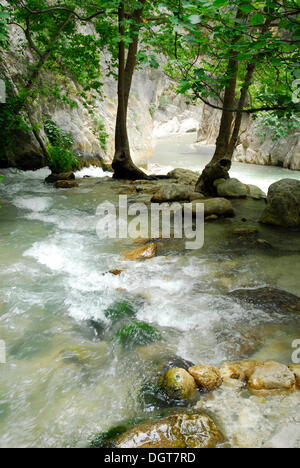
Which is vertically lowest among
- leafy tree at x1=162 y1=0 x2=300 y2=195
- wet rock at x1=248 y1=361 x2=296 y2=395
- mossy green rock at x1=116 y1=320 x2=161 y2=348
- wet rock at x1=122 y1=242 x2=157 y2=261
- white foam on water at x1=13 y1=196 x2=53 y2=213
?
mossy green rock at x1=116 y1=320 x2=161 y2=348

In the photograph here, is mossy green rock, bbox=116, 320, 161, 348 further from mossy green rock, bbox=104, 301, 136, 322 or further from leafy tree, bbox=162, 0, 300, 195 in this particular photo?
leafy tree, bbox=162, 0, 300, 195

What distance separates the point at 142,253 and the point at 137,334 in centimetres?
173

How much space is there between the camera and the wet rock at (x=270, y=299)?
3.09m

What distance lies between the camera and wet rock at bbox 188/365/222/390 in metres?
2.12

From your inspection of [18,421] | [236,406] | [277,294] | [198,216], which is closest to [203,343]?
[236,406]

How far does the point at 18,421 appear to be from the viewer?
1.91 metres

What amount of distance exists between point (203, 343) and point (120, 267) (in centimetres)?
167

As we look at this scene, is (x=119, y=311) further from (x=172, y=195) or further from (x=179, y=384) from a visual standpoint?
(x=172, y=195)

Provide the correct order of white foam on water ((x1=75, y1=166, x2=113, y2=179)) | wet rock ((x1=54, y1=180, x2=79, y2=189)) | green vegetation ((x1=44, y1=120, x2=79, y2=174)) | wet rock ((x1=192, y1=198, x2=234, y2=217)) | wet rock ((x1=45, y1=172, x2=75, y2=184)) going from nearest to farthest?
1. wet rock ((x1=192, y1=198, x2=234, y2=217))
2. wet rock ((x1=54, y1=180, x2=79, y2=189))
3. wet rock ((x1=45, y1=172, x2=75, y2=184))
4. green vegetation ((x1=44, y1=120, x2=79, y2=174))
5. white foam on water ((x1=75, y1=166, x2=113, y2=179))

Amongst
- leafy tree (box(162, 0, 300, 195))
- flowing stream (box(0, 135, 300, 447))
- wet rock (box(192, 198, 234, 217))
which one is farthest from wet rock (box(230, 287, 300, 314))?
wet rock (box(192, 198, 234, 217))

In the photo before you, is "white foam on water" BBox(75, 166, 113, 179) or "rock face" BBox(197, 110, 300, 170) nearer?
"white foam on water" BBox(75, 166, 113, 179)

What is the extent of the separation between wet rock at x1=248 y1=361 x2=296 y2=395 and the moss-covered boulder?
461mm

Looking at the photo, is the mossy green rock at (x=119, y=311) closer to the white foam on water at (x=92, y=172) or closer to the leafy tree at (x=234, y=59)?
the leafy tree at (x=234, y=59)
